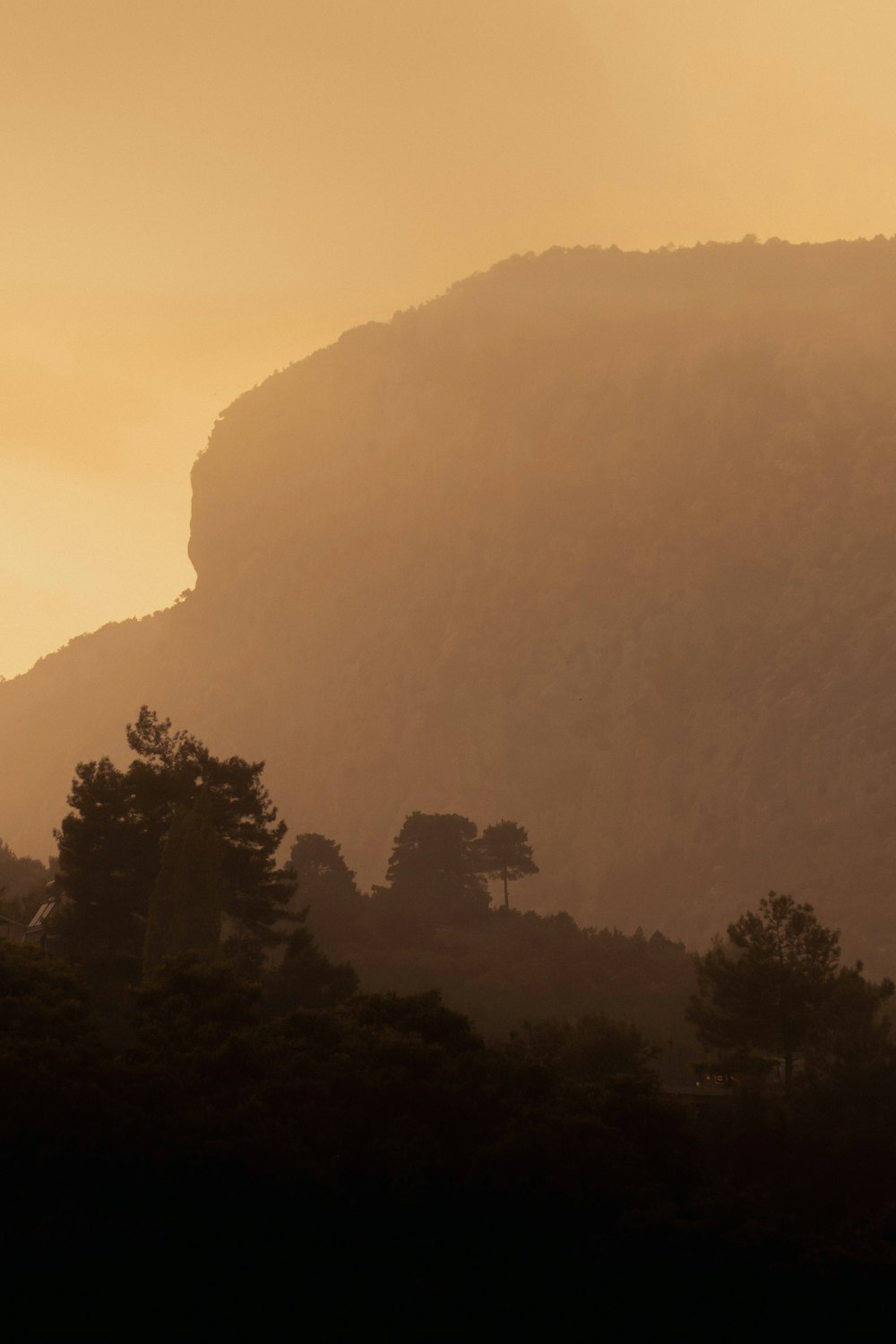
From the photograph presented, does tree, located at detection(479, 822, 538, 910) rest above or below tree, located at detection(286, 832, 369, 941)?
above

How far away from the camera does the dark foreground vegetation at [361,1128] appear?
22.0 meters

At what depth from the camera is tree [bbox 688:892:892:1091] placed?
4738cm

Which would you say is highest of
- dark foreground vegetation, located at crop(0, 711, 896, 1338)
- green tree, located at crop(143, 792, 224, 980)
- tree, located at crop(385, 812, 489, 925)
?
tree, located at crop(385, 812, 489, 925)

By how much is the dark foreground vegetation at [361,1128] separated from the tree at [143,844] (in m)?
0.12

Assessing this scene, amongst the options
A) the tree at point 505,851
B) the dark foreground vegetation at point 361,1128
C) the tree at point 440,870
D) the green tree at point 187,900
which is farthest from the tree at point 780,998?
the tree at point 505,851

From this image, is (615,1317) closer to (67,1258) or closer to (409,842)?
(67,1258)

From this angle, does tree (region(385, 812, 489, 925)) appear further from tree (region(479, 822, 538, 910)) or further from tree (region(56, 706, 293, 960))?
tree (region(56, 706, 293, 960))

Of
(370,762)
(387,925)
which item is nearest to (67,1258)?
(387,925)

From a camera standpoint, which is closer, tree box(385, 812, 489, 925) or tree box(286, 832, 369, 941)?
tree box(286, 832, 369, 941)

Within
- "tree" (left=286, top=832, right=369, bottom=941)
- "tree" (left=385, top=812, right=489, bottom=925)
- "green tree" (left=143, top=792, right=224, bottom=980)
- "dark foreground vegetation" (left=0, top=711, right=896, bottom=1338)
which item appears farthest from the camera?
"tree" (left=385, top=812, right=489, bottom=925)

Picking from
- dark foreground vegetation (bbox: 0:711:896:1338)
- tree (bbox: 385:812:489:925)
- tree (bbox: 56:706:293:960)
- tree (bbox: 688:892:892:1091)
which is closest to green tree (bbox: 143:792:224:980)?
dark foreground vegetation (bbox: 0:711:896:1338)

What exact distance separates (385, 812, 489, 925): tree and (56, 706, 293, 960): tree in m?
37.9

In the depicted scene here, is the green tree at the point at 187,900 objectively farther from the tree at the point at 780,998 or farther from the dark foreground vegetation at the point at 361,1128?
the tree at the point at 780,998

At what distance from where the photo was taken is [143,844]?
52594 mm
